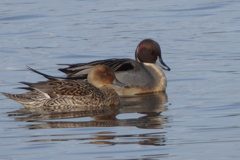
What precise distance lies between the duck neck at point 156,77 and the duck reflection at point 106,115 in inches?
23.4

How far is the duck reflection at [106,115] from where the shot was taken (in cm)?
905

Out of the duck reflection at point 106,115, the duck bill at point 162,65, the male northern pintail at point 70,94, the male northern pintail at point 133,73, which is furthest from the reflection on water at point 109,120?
the duck bill at point 162,65

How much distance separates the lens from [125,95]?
11.7 metres

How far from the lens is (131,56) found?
47.9 feet

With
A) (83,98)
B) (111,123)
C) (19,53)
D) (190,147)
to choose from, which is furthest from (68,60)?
(190,147)

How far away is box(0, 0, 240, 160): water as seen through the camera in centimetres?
778

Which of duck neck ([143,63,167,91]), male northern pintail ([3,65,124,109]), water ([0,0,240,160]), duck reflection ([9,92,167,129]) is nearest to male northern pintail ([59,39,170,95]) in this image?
duck neck ([143,63,167,91])

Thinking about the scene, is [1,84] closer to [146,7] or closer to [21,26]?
[21,26]

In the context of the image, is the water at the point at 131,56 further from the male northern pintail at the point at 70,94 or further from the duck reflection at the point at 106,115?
the male northern pintail at the point at 70,94

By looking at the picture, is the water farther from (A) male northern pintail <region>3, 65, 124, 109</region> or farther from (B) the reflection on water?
(A) male northern pintail <region>3, 65, 124, 109</region>

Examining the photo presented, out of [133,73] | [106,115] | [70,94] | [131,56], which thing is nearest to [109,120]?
[106,115]

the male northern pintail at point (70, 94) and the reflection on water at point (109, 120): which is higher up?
the male northern pintail at point (70, 94)

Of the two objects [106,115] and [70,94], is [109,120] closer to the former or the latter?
[106,115]

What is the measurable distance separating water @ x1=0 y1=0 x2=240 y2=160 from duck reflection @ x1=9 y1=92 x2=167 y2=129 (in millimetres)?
15
